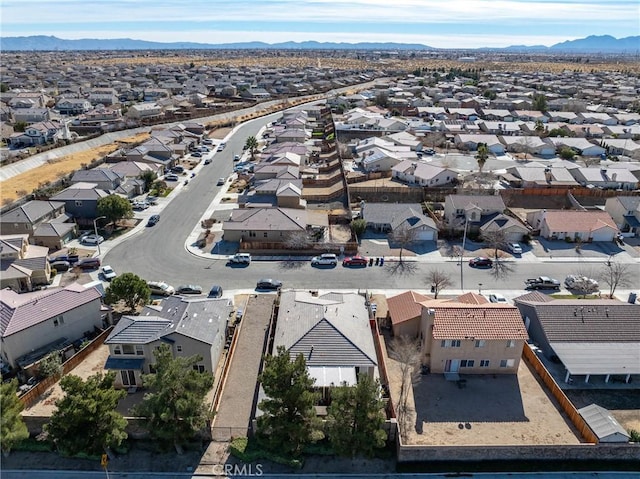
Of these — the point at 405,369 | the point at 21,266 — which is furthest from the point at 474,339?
the point at 21,266

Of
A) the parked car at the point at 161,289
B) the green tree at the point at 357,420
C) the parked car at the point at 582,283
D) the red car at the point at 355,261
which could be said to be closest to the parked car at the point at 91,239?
the parked car at the point at 161,289

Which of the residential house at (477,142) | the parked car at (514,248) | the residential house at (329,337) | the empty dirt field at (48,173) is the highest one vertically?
the residential house at (477,142)

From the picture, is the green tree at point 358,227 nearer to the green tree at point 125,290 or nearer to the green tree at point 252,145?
the green tree at point 125,290

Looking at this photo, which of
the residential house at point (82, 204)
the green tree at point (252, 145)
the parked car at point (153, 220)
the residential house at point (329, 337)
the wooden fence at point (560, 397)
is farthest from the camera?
the green tree at point (252, 145)

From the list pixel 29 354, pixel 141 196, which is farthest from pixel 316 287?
pixel 141 196

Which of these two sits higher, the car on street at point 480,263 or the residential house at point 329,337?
the residential house at point 329,337

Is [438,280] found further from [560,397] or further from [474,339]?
[560,397]
